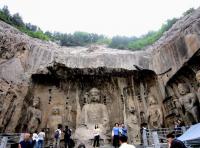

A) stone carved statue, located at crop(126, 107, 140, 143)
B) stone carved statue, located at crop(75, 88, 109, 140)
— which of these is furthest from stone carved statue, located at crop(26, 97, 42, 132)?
stone carved statue, located at crop(126, 107, 140, 143)

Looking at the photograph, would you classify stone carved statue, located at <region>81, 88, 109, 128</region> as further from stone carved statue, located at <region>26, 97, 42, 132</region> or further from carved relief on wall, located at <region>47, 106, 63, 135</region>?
stone carved statue, located at <region>26, 97, 42, 132</region>

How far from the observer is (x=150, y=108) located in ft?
43.0

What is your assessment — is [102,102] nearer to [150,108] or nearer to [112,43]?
[150,108]

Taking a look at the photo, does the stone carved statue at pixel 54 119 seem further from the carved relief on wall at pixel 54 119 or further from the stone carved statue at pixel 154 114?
the stone carved statue at pixel 154 114

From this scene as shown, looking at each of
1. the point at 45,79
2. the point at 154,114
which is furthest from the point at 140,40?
the point at 45,79

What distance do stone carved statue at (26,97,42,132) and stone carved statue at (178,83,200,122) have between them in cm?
715

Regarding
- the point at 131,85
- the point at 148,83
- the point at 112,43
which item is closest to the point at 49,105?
the point at 131,85

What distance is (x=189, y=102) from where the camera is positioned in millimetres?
11195

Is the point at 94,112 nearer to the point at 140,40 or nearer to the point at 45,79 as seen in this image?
the point at 45,79

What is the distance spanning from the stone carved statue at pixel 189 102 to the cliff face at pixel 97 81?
92 millimetres

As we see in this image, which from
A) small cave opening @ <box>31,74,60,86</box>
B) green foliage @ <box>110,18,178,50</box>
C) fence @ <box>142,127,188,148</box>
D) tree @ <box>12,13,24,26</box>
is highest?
tree @ <box>12,13,24,26</box>

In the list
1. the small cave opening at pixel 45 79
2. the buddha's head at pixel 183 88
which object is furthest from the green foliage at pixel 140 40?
the small cave opening at pixel 45 79

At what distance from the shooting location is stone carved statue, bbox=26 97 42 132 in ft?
39.7

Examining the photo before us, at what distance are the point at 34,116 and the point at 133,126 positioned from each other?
514cm
